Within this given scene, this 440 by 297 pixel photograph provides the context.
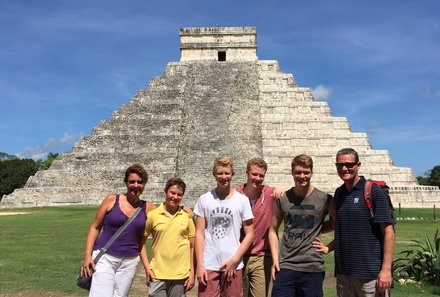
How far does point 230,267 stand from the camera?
476 centimetres

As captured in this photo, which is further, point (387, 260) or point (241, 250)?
point (241, 250)

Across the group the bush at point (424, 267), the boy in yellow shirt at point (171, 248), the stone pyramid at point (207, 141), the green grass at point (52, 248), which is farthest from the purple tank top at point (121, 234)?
the stone pyramid at point (207, 141)

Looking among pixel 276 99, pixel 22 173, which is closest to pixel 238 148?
pixel 276 99

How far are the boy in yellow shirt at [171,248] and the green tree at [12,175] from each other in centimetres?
5309

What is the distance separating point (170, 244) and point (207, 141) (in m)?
22.4

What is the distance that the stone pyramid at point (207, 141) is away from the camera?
86.9ft

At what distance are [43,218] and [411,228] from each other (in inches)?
533

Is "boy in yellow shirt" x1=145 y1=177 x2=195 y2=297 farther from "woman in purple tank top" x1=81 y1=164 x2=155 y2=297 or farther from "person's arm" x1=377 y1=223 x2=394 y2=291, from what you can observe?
"person's arm" x1=377 y1=223 x2=394 y2=291

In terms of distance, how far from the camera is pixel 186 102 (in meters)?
30.3

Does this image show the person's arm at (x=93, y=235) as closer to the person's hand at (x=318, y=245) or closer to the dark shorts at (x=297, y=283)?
the dark shorts at (x=297, y=283)

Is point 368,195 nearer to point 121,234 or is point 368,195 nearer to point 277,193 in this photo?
point 277,193

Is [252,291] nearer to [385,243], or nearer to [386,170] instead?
[385,243]

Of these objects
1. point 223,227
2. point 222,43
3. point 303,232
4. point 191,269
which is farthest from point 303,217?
point 222,43

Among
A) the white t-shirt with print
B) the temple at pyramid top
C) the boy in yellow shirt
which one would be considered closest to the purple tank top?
the boy in yellow shirt
